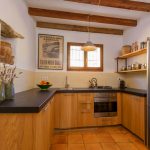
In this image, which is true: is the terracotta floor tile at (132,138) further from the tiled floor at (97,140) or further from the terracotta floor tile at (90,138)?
the terracotta floor tile at (90,138)

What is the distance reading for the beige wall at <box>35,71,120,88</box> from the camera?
412 cm

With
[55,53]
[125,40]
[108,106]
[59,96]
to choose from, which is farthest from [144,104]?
[55,53]

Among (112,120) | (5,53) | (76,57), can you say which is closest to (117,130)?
(112,120)

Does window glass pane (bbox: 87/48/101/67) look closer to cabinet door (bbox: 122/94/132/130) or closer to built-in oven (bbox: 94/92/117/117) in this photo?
built-in oven (bbox: 94/92/117/117)

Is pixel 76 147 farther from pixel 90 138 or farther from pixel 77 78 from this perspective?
pixel 77 78

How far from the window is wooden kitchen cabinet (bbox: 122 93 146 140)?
1.22 metres

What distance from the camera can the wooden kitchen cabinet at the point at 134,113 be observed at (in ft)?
9.41

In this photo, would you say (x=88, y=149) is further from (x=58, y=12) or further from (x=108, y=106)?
(x=58, y=12)

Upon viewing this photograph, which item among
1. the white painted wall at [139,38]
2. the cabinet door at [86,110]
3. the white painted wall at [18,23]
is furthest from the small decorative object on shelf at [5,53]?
the white painted wall at [139,38]

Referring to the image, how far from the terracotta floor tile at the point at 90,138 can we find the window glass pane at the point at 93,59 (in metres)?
1.90

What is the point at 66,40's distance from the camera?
14.0ft

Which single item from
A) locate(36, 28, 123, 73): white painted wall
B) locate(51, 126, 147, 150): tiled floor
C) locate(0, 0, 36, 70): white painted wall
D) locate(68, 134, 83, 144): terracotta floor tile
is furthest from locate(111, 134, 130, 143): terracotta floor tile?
locate(0, 0, 36, 70): white painted wall

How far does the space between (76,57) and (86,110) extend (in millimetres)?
1525

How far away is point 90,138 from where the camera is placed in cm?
315
